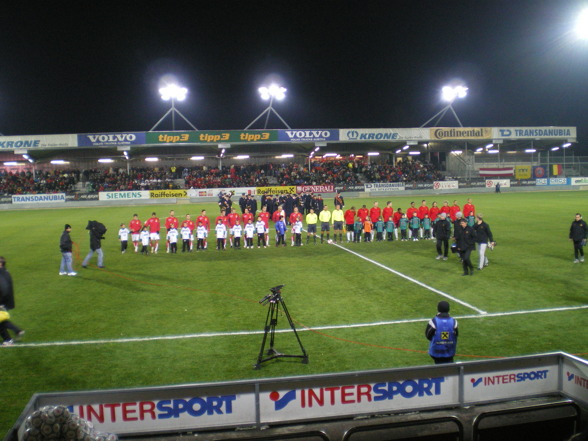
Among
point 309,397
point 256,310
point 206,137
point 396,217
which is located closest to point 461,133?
point 206,137

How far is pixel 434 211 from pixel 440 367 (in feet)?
56.9

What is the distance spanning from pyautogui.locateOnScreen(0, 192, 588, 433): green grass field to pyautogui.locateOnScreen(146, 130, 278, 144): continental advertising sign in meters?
27.8

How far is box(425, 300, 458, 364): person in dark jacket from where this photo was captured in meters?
6.77

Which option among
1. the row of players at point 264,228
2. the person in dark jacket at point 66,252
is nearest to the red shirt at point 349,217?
the row of players at point 264,228

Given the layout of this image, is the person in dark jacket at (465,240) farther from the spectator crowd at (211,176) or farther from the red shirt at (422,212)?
the spectator crowd at (211,176)

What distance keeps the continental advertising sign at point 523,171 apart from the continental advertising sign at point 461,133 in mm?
8677

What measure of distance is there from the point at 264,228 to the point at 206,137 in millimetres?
28317

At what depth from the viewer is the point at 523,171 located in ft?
185

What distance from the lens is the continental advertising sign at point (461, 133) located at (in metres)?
49.9

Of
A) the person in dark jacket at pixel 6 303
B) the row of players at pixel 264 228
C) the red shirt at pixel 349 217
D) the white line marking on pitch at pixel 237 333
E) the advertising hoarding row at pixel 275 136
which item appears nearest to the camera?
the person in dark jacket at pixel 6 303

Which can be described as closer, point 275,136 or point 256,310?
point 256,310

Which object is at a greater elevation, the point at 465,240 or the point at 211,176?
the point at 211,176

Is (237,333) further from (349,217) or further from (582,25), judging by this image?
(582,25)

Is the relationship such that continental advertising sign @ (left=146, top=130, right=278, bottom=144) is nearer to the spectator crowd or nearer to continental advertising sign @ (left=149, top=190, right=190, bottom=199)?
continental advertising sign @ (left=149, top=190, right=190, bottom=199)
